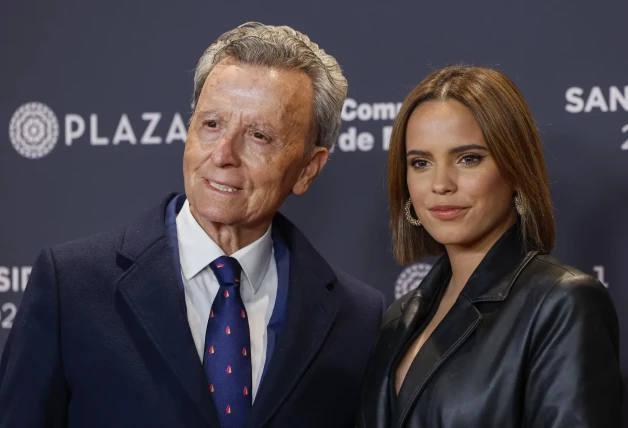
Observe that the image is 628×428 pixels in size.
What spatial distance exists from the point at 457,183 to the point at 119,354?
937 mm

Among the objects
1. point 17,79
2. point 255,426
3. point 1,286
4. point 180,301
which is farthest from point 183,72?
point 255,426

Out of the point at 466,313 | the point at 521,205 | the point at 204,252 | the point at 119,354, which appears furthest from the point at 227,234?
the point at 521,205

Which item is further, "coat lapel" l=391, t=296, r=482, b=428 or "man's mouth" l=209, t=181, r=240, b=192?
"man's mouth" l=209, t=181, r=240, b=192

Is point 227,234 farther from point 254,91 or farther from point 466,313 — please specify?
point 466,313

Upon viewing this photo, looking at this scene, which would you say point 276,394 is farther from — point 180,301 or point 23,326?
point 23,326

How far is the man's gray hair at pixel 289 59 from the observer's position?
2529 mm

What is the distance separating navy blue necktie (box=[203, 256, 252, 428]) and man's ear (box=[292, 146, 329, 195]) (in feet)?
1.17

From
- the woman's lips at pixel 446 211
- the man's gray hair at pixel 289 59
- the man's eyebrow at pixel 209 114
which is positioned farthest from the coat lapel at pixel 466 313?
the man's eyebrow at pixel 209 114

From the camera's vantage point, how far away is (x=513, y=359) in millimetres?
2170

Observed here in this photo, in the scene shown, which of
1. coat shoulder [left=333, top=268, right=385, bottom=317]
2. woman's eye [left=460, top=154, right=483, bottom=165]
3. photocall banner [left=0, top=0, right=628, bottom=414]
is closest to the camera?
woman's eye [left=460, top=154, right=483, bottom=165]

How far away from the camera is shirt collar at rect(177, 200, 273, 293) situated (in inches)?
97.8

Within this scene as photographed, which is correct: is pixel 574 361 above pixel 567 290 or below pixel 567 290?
below

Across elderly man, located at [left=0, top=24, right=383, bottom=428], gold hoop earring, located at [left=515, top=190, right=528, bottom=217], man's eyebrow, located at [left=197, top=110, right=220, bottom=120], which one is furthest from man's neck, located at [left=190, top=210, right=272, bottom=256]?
gold hoop earring, located at [left=515, top=190, right=528, bottom=217]

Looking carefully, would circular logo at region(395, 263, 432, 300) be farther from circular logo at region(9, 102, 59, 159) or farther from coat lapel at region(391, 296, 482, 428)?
circular logo at region(9, 102, 59, 159)
